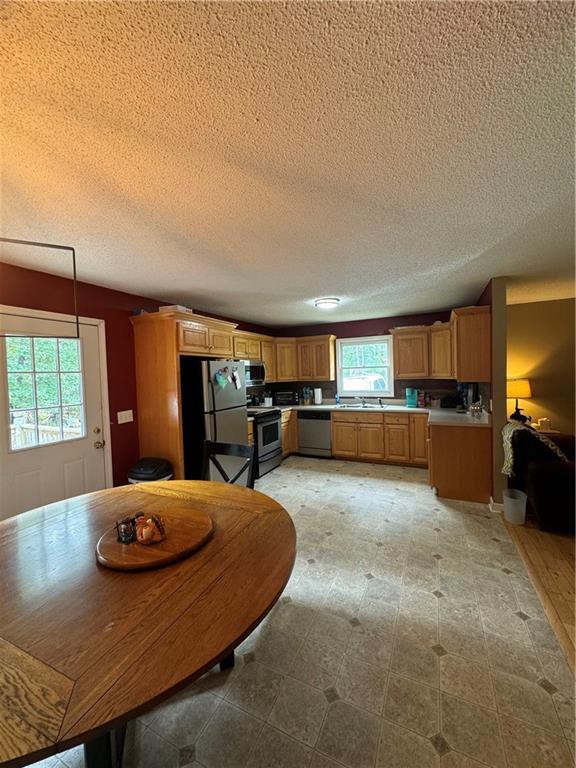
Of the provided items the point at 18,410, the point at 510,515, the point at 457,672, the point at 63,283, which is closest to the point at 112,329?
the point at 63,283

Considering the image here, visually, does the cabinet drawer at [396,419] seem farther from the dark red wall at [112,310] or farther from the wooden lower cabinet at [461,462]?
the dark red wall at [112,310]

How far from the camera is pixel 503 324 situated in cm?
315

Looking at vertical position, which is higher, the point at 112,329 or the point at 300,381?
the point at 112,329

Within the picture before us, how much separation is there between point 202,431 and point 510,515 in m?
3.25

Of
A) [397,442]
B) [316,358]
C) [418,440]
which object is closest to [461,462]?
[418,440]

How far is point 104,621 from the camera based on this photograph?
885mm

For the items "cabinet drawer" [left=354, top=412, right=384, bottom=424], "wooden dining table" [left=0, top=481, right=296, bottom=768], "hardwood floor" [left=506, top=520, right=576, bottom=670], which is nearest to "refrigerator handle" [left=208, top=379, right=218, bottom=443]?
"wooden dining table" [left=0, top=481, right=296, bottom=768]

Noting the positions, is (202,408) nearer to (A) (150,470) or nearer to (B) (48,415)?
(A) (150,470)

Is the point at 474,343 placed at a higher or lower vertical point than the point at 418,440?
higher

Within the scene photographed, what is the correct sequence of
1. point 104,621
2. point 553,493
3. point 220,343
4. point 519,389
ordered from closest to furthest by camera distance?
1. point 104,621
2. point 553,493
3. point 220,343
4. point 519,389

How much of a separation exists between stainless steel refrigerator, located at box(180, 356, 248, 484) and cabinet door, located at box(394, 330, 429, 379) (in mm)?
2803

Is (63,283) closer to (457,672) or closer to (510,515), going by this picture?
(457,672)

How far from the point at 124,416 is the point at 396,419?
3697 millimetres

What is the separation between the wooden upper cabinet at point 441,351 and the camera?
172 inches
